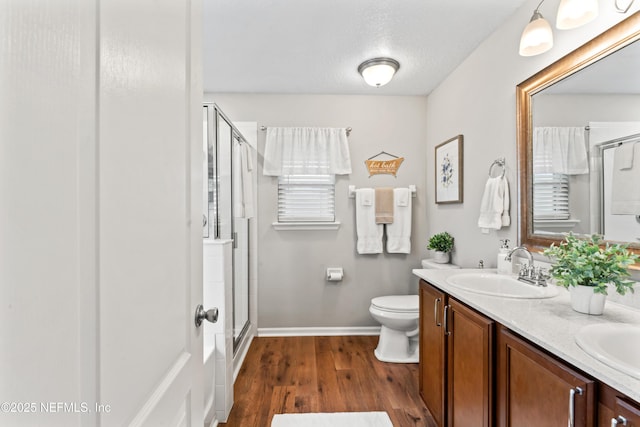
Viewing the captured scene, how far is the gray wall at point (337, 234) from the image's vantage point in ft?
9.93

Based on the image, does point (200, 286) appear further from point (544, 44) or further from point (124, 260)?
point (544, 44)

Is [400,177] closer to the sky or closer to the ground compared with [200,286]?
closer to the sky

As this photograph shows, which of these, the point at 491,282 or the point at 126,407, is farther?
the point at 491,282

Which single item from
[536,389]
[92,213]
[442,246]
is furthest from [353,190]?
[92,213]

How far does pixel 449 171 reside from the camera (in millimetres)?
2664

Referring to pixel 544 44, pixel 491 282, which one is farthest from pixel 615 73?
pixel 491 282

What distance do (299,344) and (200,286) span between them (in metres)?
2.18

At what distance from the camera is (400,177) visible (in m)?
3.11

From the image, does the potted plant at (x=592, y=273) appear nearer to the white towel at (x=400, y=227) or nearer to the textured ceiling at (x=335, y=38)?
the textured ceiling at (x=335, y=38)

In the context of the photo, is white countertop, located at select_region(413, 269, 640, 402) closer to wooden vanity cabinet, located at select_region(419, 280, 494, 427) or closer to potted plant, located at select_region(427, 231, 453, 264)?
wooden vanity cabinet, located at select_region(419, 280, 494, 427)

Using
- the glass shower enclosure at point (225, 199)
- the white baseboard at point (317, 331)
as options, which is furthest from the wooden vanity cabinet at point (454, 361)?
the glass shower enclosure at point (225, 199)

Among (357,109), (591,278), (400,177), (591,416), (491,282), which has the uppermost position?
(357,109)

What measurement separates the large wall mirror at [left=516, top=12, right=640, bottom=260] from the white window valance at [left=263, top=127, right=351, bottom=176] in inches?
60.4

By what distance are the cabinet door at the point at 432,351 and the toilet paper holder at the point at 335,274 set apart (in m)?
1.16
